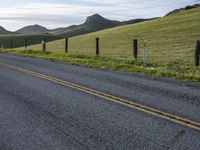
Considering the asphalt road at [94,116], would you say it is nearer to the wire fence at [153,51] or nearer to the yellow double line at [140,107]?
the yellow double line at [140,107]

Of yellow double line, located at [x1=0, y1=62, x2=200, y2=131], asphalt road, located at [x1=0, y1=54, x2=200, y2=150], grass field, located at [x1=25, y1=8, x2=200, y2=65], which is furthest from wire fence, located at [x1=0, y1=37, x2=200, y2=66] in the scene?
yellow double line, located at [x1=0, y1=62, x2=200, y2=131]

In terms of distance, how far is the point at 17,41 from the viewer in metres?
140

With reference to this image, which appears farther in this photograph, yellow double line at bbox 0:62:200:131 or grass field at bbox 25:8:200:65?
grass field at bbox 25:8:200:65

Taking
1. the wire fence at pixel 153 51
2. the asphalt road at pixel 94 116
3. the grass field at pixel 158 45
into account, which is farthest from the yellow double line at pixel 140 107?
the grass field at pixel 158 45

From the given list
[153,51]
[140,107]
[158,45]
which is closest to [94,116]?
[140,107]

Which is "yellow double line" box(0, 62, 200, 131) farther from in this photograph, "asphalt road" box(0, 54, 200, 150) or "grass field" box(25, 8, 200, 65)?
"grass field" box(25, 8, 200, 65)

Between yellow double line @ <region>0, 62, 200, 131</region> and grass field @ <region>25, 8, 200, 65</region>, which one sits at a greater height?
grass field @ <region>25, 8, 200, 65</region>

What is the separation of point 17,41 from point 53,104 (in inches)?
5284

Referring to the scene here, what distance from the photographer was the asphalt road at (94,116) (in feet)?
20.8

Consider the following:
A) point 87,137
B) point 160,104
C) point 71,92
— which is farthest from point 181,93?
point 87,137

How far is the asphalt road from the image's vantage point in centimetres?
634

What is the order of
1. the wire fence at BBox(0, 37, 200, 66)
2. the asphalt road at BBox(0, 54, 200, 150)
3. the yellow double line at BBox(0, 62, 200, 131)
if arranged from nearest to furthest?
the asphalt road at BBox(0, 54, 200, 150) < the yellow double line at BBox(0, 62, 200, 131) < the wire fence at BBox(0, 37, 200, 66)

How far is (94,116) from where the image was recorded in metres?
7.96

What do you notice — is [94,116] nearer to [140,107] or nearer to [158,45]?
[140,107]
